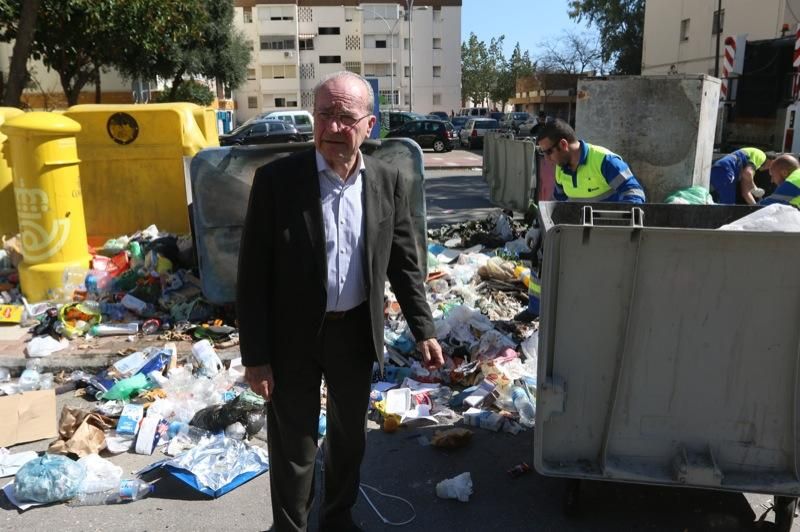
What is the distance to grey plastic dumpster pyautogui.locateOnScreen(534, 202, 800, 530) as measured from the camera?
245 centimetres

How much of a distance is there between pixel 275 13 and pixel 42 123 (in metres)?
64.2

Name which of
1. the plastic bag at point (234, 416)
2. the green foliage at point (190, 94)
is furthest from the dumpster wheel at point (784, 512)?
the green foliage at point (190, 94)

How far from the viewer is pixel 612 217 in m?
2.77

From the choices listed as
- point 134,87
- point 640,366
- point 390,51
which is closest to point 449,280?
point 640,366

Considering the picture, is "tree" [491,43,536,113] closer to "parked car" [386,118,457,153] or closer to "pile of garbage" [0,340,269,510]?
"parked car" [386,118,457,153]

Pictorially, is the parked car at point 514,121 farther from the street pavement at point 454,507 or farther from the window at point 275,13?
the window at point 275,13

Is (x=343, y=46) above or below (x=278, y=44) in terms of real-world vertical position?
below

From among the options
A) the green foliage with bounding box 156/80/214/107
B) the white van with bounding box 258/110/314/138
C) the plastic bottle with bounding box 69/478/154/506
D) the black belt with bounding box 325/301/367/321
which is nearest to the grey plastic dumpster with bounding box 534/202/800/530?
the black belt with bounding box 325/301/367/321

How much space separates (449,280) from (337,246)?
4.08 metres

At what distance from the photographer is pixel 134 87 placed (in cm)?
2962

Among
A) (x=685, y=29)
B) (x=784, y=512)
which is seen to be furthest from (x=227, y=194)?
(x=685, y=29)

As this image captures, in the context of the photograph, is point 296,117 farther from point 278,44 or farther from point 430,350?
point 278,44

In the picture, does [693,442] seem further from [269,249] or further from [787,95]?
[787,95]

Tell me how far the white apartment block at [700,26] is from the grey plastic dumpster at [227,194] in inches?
799
